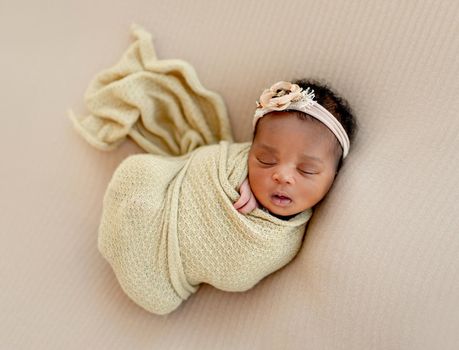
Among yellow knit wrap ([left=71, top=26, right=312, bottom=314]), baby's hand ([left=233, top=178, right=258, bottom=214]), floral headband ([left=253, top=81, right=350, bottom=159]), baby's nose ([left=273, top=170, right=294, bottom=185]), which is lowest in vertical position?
yellow knit wrap ([left=71, top=26, right=312, bottom=314])

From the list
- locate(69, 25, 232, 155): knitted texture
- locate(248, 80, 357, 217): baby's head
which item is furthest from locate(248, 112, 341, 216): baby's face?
locate(69, 25, 232, 155): knitted texture

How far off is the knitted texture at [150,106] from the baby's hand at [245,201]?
226 millimetres

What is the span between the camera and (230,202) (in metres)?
1.16

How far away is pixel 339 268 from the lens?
114 cm

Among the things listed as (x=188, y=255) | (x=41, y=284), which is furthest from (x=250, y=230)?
(x=41, y=284)

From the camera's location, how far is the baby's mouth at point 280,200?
1129mm

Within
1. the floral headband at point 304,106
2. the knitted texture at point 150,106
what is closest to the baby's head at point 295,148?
the floral headband at point 304,106

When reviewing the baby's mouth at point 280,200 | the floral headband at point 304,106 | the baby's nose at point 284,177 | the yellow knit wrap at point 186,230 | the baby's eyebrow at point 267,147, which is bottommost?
the yellow knit wrap at point 186,230

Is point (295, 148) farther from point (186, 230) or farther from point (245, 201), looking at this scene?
point (186, 230)

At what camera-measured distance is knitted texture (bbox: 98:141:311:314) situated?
117cm

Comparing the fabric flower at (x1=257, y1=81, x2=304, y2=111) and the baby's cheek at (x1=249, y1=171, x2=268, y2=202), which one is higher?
the fabric flower at (x1=257, y1=81, x2=304, y2=111)

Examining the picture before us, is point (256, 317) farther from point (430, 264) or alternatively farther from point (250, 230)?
point (430, 264)

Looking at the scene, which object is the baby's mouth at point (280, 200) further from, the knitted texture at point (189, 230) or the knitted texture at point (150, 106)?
the knitted texture at point (150, 106)

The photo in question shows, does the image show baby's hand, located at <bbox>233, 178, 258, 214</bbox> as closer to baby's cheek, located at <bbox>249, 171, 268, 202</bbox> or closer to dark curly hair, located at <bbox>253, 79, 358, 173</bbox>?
baby's cheek, located at <bbox>249, 171, 268, 202</bbox>
